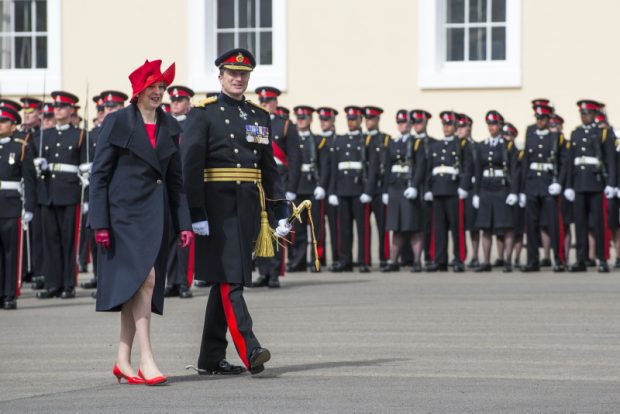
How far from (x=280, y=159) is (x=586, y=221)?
4109 mm

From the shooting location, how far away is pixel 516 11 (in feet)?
80.3

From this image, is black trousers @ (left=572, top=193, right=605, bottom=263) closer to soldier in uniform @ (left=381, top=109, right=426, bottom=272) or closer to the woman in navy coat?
soldier in uniform @ (left=381, top=109, right=426, bottom=272)

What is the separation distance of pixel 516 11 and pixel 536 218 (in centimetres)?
552

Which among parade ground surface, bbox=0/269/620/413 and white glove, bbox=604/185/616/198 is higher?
white glove, bbox=604/185/616/198

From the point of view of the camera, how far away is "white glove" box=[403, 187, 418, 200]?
65.4 feet

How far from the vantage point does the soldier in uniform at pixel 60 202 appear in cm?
1655

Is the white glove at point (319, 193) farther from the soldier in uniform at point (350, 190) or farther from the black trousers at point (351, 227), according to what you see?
the black trousers at point (351, 227)

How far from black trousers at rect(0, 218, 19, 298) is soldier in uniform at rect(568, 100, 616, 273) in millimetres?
7110

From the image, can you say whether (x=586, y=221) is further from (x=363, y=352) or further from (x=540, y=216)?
(x=363, y=352)

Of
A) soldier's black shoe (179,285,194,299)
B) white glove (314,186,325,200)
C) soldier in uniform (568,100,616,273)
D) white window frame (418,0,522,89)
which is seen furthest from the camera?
white window frame (418,0,522,89)

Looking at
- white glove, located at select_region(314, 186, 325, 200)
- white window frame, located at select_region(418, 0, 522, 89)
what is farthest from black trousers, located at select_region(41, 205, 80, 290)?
white window frame, located at select_region(418, 0, 522, 89)

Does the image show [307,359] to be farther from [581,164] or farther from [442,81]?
[442,81]

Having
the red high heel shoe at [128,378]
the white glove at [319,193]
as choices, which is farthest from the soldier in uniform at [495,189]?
the red high heel shoe at [128,378]

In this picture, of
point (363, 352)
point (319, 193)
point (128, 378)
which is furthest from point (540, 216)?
point (128, 378)
